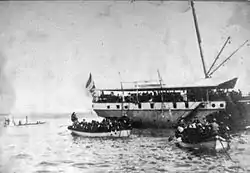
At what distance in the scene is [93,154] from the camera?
119 inches

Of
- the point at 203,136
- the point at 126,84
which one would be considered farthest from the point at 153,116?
the point at 203,136

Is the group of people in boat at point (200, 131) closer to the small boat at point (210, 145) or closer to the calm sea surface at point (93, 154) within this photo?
the small boat at point (210, 145)

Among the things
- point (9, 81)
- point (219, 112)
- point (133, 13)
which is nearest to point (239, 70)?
point (219, 112)

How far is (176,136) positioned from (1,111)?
1771mm

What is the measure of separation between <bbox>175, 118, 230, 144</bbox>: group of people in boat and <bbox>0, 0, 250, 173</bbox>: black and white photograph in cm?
1

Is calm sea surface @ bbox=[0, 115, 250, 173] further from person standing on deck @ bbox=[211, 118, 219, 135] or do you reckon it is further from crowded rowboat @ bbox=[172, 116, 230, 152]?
person standing on deck @ bbox=[211, 118, 219, 135]

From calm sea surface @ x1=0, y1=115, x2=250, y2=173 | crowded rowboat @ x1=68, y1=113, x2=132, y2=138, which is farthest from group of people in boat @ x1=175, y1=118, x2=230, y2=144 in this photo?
crowded rowboat @ x1=68, y1=113, x2=132, y2=138

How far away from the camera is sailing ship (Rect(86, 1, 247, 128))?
3219mm

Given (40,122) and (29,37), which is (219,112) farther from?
(29,37)

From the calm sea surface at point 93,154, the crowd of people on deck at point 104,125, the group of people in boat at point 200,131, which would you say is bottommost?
the calm sea surface at point 93,154

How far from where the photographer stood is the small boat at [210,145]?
3.09 meters

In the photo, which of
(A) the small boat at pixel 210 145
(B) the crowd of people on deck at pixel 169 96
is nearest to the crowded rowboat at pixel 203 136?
(A) the small boat at pixel 210 145

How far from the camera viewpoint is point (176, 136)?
3.16m

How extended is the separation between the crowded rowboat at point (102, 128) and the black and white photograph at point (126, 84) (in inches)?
0.4
